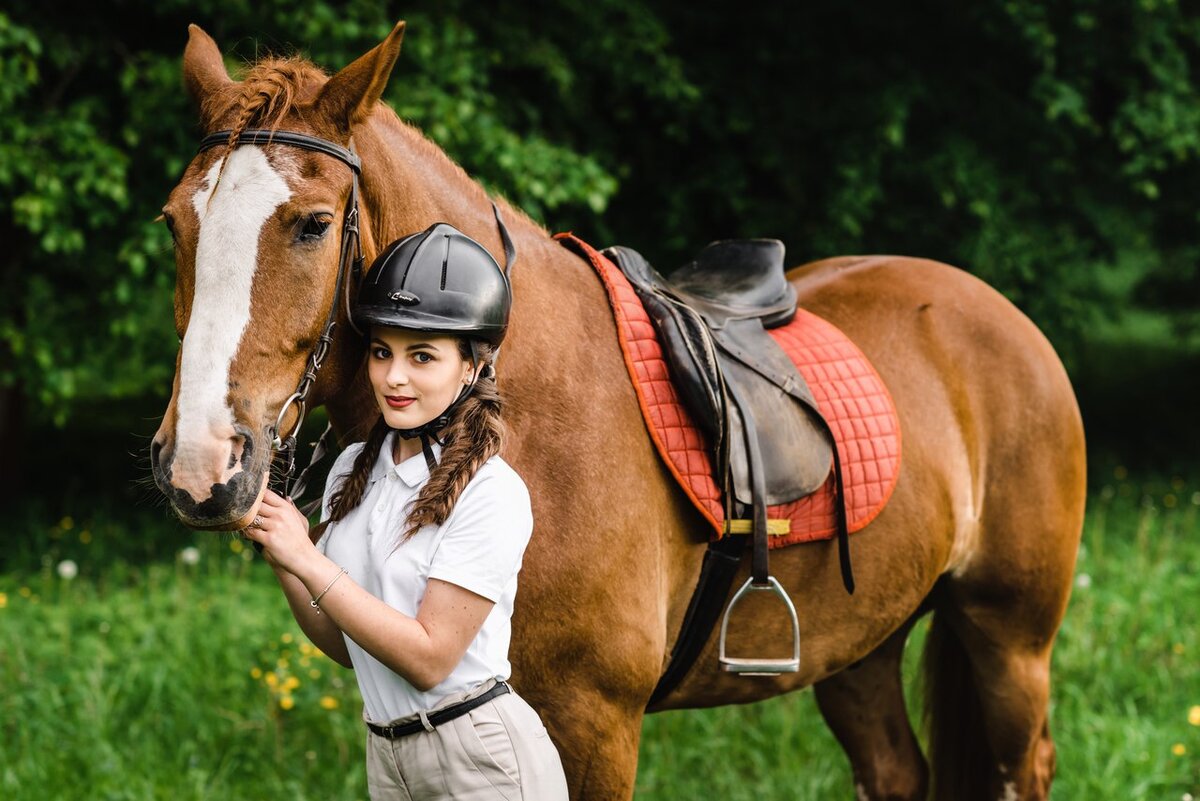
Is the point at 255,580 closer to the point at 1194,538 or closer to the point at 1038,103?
the point at 1194,538

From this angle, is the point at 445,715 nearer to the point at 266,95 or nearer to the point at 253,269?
the point at 253,269

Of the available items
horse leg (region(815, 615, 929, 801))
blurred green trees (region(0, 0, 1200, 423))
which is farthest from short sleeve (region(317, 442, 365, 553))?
blurred green trees (region(0, 0, 1200, 423))

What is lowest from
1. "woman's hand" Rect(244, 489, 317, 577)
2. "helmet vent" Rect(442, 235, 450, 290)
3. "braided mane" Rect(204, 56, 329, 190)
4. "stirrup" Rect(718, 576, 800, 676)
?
"stirrup" Rect(718, 576, 800, 676)

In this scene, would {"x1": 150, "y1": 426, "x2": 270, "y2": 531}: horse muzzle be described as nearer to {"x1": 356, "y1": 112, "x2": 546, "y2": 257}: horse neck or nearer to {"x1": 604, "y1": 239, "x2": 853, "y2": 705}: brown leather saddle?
{"x1": 356, "y1": 112, "x2": 546, "y2": 257}: horse neck

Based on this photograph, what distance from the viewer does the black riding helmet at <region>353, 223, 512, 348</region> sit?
1.84 meters

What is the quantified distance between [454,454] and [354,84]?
27.1 inches

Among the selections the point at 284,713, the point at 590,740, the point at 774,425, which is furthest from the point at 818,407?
the point at 284,713

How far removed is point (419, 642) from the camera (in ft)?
5.71

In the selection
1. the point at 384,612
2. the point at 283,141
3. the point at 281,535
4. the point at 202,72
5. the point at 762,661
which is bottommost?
→ the point at 762,661

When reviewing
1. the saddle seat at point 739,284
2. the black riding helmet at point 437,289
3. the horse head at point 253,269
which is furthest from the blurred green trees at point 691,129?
the black riding helmet at point 437,289

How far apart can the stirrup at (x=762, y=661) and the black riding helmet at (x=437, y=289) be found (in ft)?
3.22

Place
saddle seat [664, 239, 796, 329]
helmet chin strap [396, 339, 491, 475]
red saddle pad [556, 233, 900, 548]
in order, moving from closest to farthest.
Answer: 1. helmet chin strap [396, 339, 491, 475]
2. red saddle pad [556, 233, 900, 548]
3. saddle seat [664, 239, 796, 329]

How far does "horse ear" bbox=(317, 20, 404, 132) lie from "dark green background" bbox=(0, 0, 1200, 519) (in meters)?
3.51

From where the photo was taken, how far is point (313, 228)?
189cm
